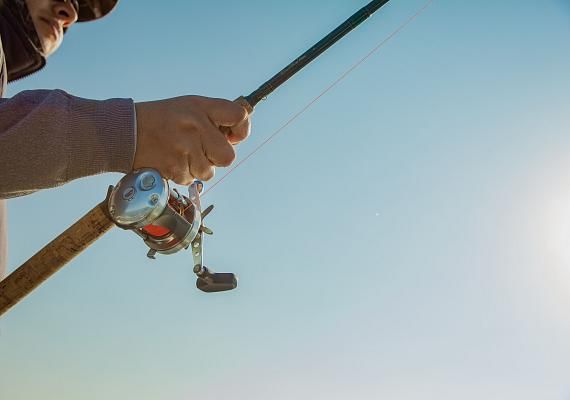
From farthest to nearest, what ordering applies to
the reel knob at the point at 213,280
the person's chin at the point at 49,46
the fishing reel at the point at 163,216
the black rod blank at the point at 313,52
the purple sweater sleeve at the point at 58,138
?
1. the person's chin at the point at 49,46
2. the black rod blank at the point at 313,52
3. the reel knob at the point at 213,280
4. the fishing reel at the point at 163,216
5. the purple sweater sleeve at the point at 58,138

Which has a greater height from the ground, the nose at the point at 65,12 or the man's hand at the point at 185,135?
the nose at the point at 65,12

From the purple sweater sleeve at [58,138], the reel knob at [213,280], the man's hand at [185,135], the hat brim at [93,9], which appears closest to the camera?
the purple sweater sleeve at [58,138]

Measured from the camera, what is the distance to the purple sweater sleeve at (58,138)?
3.54ft

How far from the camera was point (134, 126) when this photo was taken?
1170 mm

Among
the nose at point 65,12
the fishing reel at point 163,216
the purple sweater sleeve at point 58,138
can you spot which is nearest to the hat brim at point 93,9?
the nose at point 65,12

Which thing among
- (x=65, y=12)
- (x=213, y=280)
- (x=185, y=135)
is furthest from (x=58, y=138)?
(x=65, y=12)

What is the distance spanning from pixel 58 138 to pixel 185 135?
0.88ft

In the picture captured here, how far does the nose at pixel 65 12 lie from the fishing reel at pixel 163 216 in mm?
894

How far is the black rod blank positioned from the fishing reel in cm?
44

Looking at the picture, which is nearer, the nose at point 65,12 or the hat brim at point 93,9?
the nose at point 65,12

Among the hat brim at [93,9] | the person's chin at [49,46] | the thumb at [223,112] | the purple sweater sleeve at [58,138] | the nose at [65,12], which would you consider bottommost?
the purple sweater sleeve at [58,138]

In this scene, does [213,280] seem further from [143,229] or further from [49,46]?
[49,46]

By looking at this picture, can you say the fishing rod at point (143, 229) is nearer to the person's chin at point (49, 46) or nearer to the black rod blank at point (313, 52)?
the black rod blank at point (313, 52)

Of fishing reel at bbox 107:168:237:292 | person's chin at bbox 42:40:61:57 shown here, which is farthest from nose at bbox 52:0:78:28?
fishing reel at bbox 107:168:237:292
